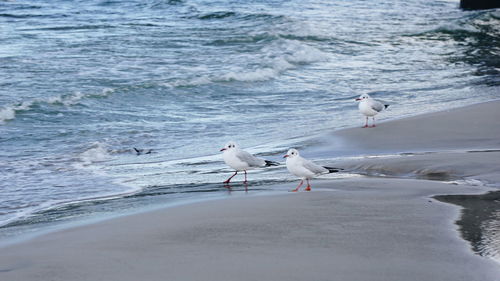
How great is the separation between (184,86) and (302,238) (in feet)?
31.6

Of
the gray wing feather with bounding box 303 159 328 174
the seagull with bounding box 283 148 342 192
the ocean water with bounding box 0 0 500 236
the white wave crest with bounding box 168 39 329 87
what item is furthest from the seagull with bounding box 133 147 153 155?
the white wave crest with bounding box 168 39 329 87

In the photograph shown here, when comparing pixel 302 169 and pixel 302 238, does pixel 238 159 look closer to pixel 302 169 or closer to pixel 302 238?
pixel 302 169

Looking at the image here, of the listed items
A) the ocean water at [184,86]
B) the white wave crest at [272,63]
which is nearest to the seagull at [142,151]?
the ocean water at [184,86]

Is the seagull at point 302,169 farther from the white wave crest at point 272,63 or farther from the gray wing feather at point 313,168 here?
the white wave crest at point 272,63

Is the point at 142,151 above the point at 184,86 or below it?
below

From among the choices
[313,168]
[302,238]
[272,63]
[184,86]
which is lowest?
[302,238]

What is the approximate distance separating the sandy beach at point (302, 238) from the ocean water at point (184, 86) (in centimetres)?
83

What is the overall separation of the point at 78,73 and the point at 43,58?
70.9 inches

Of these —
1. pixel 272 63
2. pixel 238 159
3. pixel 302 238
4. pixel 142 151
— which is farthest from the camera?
pixel 272 63

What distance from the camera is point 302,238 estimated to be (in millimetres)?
4445

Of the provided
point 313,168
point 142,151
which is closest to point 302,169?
point 313,168

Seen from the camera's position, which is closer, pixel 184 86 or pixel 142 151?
pixel 142 151

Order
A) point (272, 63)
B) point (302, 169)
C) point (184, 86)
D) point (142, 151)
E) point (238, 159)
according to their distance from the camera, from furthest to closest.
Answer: point (272, 63), point (184, 86), point (142, 151), point (238, 159), point (302, 169)

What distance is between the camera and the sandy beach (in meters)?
3.89
